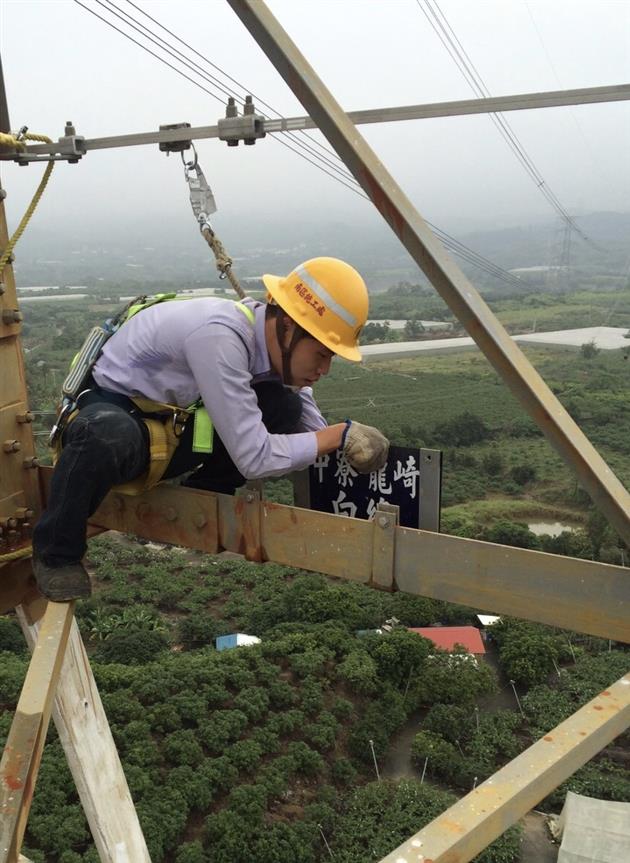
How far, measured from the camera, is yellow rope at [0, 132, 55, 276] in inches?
120

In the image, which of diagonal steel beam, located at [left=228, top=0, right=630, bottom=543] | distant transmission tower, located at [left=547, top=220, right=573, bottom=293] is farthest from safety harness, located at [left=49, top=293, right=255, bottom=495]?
distant transmission tower, located at [left=547, top=220, right=573, bottom=293]

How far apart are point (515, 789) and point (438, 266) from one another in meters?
1.23

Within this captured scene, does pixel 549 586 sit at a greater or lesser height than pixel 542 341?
greater

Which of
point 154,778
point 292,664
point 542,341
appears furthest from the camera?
point 542,341

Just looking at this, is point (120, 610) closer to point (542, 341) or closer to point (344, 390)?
point (344, 390)

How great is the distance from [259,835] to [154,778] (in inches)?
79.8

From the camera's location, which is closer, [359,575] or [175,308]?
[359,575]

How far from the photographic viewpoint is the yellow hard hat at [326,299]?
2660 millimetres

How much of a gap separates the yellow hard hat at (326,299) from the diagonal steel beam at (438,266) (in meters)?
0.76

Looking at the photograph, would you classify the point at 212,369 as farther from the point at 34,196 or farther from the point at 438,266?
the point at 34,196

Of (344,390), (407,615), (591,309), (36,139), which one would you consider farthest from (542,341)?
(36,139)

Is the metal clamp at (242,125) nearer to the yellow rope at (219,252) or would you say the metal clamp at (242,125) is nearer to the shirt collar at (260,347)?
the yellow rope at (219,252)

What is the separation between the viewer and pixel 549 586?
7.12ft

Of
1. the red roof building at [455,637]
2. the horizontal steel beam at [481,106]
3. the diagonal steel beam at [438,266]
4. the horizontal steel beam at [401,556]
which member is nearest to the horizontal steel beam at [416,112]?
the horizontal steel beam at [481,106]
